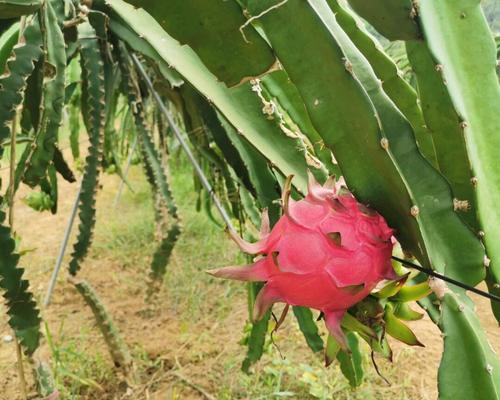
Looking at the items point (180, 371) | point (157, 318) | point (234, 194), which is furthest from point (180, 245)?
point (234, 194)

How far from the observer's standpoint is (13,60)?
3.26 feet

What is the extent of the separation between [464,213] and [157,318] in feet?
4.99

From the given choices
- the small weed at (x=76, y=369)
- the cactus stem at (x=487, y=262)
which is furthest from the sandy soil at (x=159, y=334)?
the cactus stem at (x=487, y=262)

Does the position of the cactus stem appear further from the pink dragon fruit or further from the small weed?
the small weed

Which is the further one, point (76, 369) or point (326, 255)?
point (76, 369)

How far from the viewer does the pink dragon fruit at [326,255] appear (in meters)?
0.59

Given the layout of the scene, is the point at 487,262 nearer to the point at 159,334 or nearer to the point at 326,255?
the point at 326,255

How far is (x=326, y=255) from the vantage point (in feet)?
1.92

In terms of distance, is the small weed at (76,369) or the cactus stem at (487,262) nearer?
the cactus stem at (487,262)

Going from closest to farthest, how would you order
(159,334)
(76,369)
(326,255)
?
(326,255) → (76,369) → (159,334)

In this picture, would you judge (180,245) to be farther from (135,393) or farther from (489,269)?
(489,269)

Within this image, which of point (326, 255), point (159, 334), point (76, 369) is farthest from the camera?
point (159, 334)

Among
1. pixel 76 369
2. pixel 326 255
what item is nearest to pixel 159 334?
pixel 76 369

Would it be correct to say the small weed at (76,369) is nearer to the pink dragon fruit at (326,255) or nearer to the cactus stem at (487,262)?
the pink dragon fruit at (326,255)
